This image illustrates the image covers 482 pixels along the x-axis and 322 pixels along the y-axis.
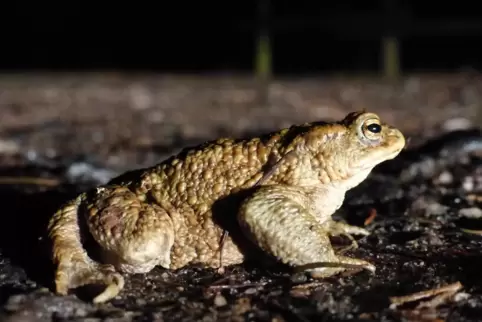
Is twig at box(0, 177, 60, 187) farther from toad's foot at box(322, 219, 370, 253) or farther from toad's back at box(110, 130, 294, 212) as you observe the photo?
toad's foot at box(322, 219, 370, 253)

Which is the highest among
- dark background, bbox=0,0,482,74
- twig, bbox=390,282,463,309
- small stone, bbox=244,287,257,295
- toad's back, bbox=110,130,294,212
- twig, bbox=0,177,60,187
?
dark background, bbox=0,0,482,74

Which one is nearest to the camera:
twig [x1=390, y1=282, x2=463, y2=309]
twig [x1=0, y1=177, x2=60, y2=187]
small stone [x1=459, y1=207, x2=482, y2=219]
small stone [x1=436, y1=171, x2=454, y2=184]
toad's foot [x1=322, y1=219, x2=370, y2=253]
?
twig [x1=390, y1=282, x2=463, y2=309]

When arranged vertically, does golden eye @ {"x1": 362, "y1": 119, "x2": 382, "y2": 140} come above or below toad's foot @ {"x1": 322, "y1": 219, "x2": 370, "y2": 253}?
above

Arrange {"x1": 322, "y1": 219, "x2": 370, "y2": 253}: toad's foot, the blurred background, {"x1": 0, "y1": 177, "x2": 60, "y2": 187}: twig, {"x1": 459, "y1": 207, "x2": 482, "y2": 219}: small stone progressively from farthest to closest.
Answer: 1. the blurred background
2. {"x1": 0, "y1": 177, "x2": 60, "y2": 187}: twig
3. {"x1": 459, "y1": 207, "x2": 482, "y2": 219}: small stone
4. {"x1": 322, "y1": 219, "x2": 370, "y2": 253}: toad's foot

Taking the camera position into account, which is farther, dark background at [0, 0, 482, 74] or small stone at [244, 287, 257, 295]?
dark background at [0, 0, 482, 74]

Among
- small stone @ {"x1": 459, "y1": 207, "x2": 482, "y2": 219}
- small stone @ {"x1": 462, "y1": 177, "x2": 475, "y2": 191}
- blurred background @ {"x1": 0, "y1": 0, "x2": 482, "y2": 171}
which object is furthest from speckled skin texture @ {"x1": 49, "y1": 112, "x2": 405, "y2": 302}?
blurred background @ {"x1": 0, "y1": 0, "x2": 482, "y2": 171}

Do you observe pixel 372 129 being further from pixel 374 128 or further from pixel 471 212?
pixel 471 212

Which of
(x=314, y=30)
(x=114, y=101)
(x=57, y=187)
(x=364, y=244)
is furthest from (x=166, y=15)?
(x=364, y=244)
